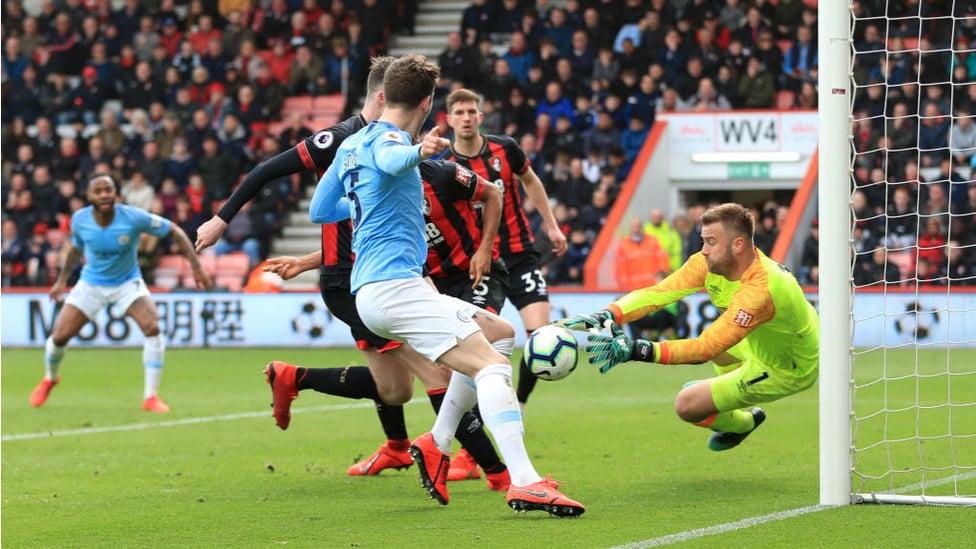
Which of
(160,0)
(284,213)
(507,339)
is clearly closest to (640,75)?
(284,213)

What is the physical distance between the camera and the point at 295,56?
24766 millimetres

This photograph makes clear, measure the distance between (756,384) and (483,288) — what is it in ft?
5.08

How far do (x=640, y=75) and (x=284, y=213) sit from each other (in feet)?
19.6

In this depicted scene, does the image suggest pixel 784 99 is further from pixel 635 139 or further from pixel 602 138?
pixel 602 138

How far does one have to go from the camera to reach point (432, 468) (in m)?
6.70

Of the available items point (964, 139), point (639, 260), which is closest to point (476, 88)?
point (639, 260)

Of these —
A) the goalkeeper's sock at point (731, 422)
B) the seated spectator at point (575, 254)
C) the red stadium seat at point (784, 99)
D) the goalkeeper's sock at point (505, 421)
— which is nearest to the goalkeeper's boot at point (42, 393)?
the goalkeeper's sock at point (731, 422)

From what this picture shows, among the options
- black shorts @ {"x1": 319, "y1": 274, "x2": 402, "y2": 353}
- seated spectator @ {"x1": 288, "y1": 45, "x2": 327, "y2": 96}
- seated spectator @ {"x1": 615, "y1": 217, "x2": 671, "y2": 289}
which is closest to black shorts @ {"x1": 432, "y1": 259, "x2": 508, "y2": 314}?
black shorts @ {"x1": 319, "y1": 274, "x2": 402, "y2": 353}

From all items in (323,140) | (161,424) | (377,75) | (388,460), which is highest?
(377,75)

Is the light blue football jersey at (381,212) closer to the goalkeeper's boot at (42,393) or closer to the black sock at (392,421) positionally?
Answer: the black sock at (392,421)

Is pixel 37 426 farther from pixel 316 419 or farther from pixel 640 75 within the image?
pixel 640 75

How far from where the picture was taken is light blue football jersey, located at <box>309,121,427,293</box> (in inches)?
244

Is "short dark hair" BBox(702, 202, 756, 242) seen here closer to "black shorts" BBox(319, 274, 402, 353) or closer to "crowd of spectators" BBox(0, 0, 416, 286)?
"black shorts" BBox(319, 274, 402, 353)

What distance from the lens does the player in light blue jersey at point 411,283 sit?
6051mm
